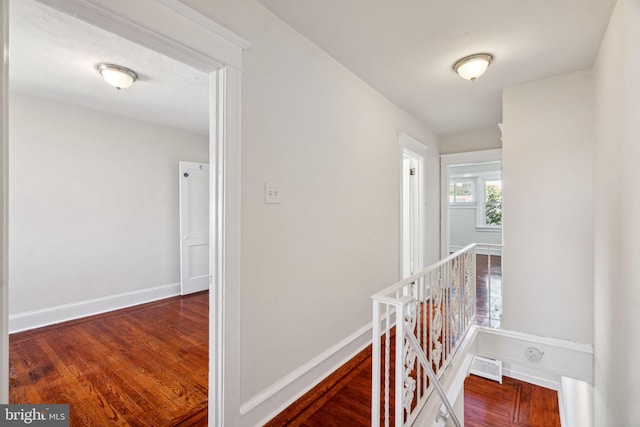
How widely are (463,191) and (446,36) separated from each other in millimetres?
7007

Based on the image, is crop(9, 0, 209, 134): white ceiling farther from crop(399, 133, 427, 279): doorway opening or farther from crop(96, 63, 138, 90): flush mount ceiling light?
crop(399, 133, 427, 279): doorway opening

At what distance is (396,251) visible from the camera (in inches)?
123

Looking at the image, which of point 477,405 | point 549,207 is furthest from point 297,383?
point 549,207

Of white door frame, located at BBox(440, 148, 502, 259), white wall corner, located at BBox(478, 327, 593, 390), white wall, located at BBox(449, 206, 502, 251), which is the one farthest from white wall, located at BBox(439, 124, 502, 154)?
white wall, located at BBox(449, 206, 502, 251)

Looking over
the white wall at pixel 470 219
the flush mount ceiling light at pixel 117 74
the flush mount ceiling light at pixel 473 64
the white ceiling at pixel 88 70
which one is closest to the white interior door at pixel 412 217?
the flush mount ceiling light at pixel 473 64

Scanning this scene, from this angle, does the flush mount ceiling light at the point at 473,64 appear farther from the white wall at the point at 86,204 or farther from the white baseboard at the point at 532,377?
the white wall at the point at 86,204

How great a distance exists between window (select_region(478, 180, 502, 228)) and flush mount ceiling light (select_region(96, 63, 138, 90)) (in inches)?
317

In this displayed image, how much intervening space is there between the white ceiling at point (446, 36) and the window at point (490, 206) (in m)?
5.70

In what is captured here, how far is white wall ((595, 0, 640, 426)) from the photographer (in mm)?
1393

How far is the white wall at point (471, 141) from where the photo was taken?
400 centimetres

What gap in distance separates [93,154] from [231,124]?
2882mm

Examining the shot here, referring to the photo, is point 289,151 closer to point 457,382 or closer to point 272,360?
point 272,360

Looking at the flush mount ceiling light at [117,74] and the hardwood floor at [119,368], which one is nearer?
the hardwood floor at [119,368]

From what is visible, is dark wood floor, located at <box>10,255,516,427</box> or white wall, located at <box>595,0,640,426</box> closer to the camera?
white wall, located at <box>595,0,640,426</box>
